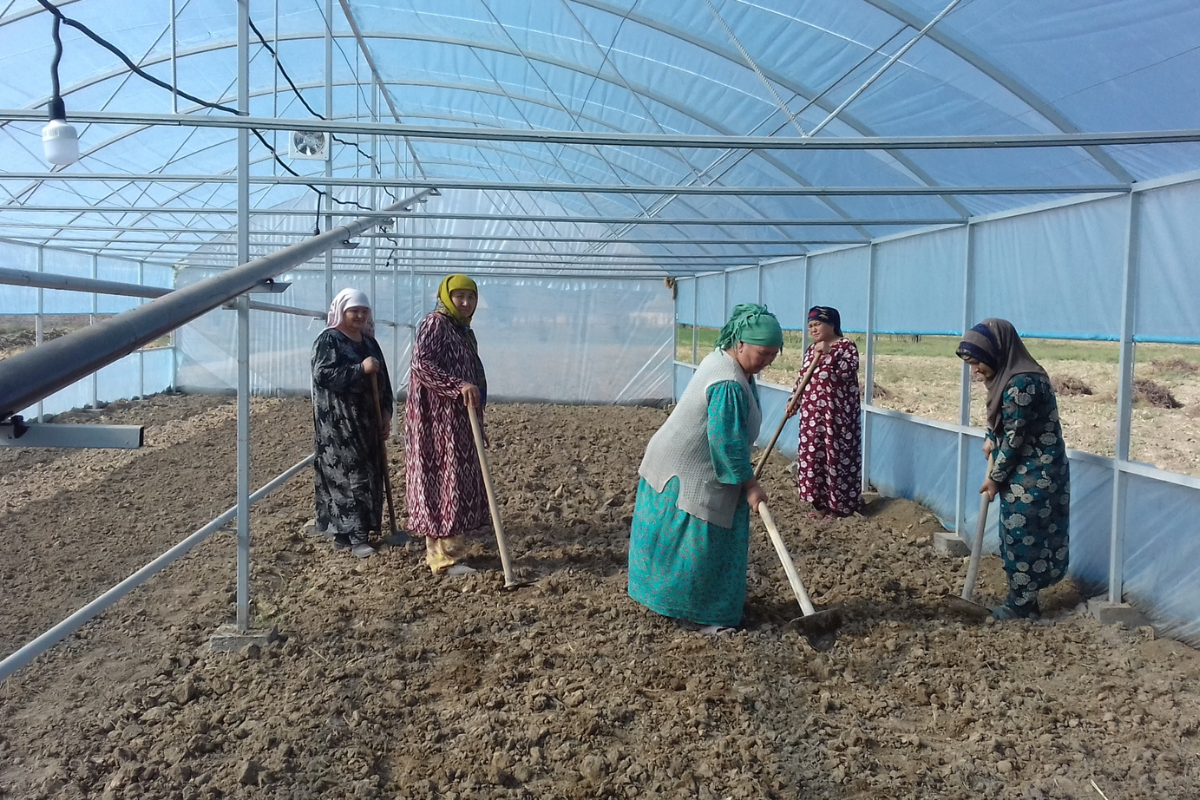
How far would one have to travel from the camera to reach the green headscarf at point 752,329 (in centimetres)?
358

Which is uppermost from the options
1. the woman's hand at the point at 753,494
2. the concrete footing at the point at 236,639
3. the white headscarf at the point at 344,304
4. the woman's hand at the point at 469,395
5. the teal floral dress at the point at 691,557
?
the white headscarf at the point at 344,304

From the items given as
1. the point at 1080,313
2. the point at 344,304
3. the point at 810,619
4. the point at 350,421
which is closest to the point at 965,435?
the point at 1080,313

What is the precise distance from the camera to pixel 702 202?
9.52m

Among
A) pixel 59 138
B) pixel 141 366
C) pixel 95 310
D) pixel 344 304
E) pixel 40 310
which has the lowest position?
pixel 141 366

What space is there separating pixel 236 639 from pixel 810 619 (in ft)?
8.26

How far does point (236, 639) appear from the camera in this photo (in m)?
3.60

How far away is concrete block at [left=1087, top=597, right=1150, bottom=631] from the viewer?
162 inches

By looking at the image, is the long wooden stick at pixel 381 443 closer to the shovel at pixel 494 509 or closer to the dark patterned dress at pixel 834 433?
the shovel at pixel 494 509

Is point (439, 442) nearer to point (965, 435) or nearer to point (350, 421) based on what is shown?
point (350, 421)

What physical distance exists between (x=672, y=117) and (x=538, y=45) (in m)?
1.33

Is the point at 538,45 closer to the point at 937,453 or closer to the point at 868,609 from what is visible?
the point at 937,453

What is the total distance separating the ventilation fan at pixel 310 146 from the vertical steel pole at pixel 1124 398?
172 inches

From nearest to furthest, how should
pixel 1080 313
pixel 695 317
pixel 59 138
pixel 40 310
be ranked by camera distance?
1. pixel 59 138
2. pixel 1080 313
3. pixel 40 310
4. pixel 695 317

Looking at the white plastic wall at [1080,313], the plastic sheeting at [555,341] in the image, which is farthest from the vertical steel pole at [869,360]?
the plastic sheeting at [555,341]
